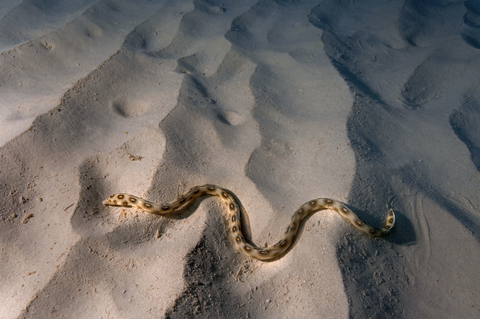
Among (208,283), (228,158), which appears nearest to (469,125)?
(228,158)

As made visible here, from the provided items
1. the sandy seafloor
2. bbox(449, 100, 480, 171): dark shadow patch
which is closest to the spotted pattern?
the sandy seafloor

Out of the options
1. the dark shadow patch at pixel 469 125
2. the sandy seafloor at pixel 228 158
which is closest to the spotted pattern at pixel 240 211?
the sandy seafloor at pixel 228 158

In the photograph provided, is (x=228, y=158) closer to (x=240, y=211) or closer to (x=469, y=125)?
(x=240, y=211)

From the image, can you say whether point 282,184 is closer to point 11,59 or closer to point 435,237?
point 435,237

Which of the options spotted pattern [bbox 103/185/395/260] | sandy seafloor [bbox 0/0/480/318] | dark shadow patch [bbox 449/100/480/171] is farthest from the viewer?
dark shadow patch [bbox 449/100/480/171]

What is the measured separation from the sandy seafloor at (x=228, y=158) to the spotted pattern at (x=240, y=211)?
3.0 inches

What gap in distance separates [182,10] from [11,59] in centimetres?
273

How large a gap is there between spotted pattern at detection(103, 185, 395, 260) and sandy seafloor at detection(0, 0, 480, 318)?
8 centimetres

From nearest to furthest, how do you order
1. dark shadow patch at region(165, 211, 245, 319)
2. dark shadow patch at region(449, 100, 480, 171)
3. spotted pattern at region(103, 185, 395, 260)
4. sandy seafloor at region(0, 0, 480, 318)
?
1. dark shadow patch at region(165, 211, 245, 319)
2. sandy seafloor at region(0, 0, 480, 318)
3. spotted pattern at region(103, 185, 395, 260)
4. dark shadow patch at region(449, 100, 480, 171)

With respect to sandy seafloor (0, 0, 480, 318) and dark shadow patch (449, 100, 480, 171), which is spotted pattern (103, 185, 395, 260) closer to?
sandy seafloor (0, 0, 480, 318)

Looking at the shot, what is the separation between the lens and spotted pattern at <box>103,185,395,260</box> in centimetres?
265

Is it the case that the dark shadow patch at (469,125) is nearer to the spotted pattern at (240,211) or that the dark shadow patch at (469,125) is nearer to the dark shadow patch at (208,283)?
the spotted pattern at (240,211)

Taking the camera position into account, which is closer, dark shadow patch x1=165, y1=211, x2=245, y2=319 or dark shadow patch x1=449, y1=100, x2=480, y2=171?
dark shadow patch x1=165, y1=211, x2=245, y2=319

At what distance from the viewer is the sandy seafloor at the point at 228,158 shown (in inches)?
94.2
